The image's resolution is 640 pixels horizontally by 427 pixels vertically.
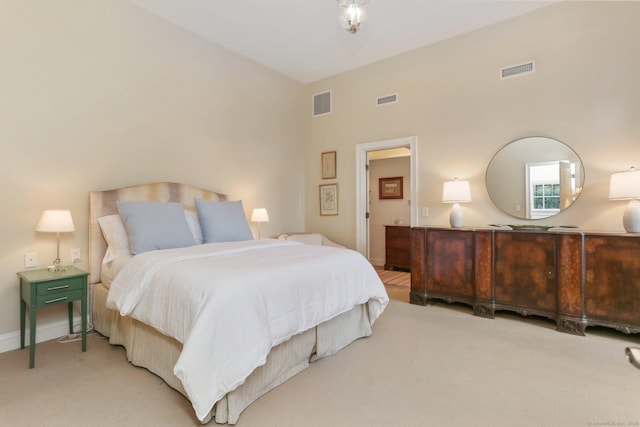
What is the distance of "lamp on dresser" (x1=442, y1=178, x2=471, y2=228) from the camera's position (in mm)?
3635

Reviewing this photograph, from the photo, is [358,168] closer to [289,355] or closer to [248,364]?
[289,355]

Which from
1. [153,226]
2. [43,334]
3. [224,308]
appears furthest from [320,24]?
[43,334]

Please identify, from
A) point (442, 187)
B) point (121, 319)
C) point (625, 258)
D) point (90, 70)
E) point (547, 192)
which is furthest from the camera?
point (442, 187)

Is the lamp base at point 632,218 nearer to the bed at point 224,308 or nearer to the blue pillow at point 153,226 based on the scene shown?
the bed at point 224,308

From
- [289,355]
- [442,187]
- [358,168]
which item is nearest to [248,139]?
[358,168]

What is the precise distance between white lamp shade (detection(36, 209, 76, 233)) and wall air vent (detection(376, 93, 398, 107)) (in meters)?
3.96

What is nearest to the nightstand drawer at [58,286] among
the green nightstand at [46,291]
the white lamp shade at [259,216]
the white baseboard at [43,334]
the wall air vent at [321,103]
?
the green nightstand at [46,291]

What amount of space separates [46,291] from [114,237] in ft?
2.15

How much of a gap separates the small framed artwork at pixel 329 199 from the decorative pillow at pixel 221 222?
190 cm

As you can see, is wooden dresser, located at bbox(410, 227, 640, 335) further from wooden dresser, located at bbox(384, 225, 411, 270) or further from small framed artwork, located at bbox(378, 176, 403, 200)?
small framed artwork, located at bbox(378, 176, 403, 200)

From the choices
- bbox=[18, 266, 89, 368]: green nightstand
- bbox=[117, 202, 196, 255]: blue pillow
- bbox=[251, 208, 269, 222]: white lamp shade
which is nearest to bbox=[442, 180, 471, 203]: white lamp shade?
bbox=[251, 208, 269, 222]: white lamp shade

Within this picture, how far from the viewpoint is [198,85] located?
3.80m

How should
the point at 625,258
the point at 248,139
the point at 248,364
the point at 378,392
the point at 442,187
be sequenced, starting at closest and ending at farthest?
1. the point at 248,364
2. the point at 378,392
3. the point at 625,258
4. the point at 442,187
5. the point at 248,139

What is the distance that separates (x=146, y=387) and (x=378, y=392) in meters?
1.43
